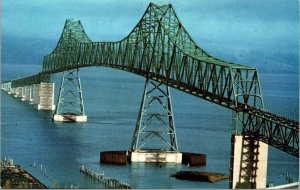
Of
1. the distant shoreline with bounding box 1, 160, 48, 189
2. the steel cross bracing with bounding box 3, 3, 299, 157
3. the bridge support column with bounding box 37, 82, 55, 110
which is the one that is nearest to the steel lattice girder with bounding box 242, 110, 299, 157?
the steel cross bracing with bounding box 3, 3, 299, 157

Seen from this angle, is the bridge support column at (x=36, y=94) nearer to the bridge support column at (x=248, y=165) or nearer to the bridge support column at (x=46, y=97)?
the bridge support column at (x=46, y=97)

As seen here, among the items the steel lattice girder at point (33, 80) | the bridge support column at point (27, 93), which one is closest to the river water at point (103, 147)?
the steel lattice girder at point (33, 80)

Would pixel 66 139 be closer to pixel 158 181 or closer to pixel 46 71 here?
pixel 158 181

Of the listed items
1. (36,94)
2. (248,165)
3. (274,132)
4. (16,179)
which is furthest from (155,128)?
(36,94)

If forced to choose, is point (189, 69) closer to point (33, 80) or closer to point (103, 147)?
point (103, 147)

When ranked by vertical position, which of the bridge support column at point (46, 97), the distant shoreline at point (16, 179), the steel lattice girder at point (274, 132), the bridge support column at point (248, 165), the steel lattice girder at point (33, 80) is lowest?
the distant shoreline at point (16, 179)

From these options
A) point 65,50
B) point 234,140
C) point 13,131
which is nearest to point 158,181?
point 234,140
